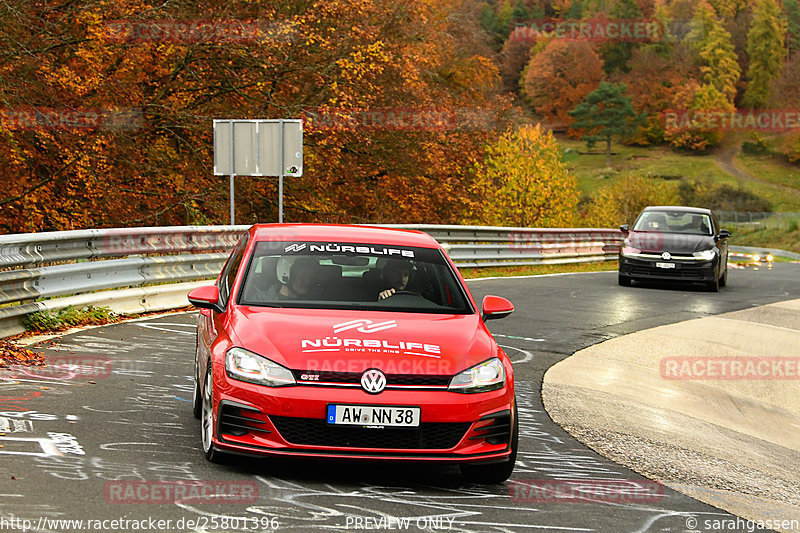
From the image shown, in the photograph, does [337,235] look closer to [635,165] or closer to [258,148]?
[258,148]

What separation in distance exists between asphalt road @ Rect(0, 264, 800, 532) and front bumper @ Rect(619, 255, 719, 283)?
43.2 ft

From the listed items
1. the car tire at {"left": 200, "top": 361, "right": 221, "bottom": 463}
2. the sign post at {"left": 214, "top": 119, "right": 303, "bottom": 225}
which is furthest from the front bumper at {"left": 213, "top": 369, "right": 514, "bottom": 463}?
the sign post at {"left": 214, "top": 119, "right": 303, "bottom": 225}

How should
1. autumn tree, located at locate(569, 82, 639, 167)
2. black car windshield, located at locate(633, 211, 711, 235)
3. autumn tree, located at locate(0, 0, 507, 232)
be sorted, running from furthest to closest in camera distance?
autumn tree, located at locate(569, 82, 639, 167)
black car windshield, located at locate(633, 211, 711, 235)
autumn tree, located at locate(0, 0, 507, 232)

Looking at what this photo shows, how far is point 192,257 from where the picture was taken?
15.1 metres

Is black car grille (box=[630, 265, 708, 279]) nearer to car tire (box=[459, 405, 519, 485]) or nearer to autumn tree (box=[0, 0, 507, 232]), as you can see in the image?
autumn tree (box=[0, 0, 507, 232])

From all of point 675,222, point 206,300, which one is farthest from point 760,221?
point 206,300

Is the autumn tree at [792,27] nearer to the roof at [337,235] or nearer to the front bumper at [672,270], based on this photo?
the front bumper at [672,270]

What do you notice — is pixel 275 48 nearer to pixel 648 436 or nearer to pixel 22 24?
pixel 22 24

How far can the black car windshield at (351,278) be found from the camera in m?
6.77
